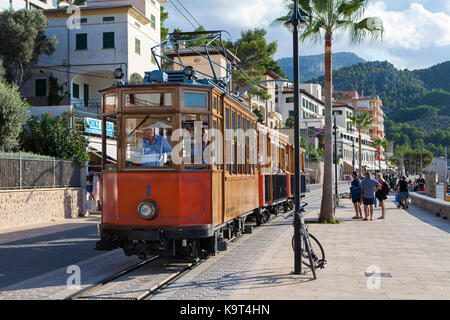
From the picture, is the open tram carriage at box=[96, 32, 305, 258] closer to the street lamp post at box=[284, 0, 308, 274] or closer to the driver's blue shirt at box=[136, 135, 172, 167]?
the driver's blue shirt at box=[136, 135, 172, 167]

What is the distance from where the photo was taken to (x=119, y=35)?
35.2 m

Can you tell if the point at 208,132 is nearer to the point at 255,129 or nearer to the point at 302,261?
the point at 302,261

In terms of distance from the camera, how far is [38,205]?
19.4m

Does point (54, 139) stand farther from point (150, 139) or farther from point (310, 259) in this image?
point (310, 259)

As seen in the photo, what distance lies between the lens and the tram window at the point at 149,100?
9.47 m

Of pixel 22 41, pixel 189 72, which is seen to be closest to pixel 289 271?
pixel 189 72

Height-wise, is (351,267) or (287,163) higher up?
(287,163)

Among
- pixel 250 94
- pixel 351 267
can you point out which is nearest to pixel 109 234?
pixel 351 267

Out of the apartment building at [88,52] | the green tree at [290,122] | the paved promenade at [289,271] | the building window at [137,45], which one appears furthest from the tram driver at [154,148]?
the green tree at [290,122]

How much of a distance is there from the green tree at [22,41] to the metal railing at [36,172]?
580 inches

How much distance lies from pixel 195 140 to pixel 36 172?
1178cm

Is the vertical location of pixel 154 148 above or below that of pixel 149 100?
below

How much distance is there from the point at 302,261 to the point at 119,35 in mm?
29099

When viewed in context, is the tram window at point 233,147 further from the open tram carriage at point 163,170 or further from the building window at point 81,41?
the building window at point 81,41
